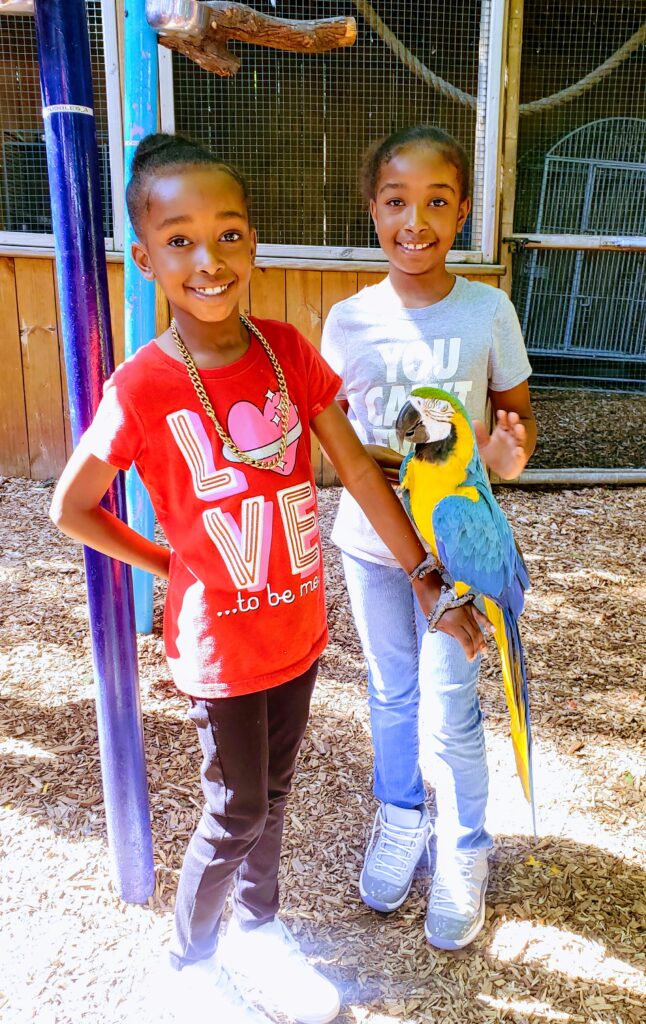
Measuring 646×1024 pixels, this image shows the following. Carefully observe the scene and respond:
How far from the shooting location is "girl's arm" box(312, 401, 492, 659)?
Answer: 1248 mm

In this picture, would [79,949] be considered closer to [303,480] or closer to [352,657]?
[303,480]

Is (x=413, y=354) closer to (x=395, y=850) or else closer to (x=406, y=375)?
(x=406, y=375)

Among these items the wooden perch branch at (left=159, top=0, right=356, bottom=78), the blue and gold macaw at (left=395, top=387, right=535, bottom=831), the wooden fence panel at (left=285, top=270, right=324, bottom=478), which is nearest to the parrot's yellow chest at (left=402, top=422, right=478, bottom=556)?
the blue and gold macaw at (left=395, top=387, right=535, bottom=831)

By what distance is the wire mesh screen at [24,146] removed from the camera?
12.6ft

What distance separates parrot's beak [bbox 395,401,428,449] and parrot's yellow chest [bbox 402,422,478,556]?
0.16 ft

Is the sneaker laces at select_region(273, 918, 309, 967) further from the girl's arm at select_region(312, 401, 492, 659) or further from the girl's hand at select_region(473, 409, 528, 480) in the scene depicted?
the girl's hand at select_region(473, 409, 528, 480)

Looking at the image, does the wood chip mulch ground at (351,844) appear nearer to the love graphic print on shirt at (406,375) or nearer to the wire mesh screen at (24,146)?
the love graphic print on shirt at (406,375)

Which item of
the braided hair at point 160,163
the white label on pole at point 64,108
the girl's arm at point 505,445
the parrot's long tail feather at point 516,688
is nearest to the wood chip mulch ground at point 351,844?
the parrot's long tail feather at point 516,688

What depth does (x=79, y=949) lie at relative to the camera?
1449 mm

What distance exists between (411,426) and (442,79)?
14.4 ft

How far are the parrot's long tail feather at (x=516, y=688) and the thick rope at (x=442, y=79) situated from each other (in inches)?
144

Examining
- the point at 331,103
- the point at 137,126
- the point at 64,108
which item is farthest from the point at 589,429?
the point at 64,108

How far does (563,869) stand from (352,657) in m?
1.04

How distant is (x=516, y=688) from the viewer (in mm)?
1253
